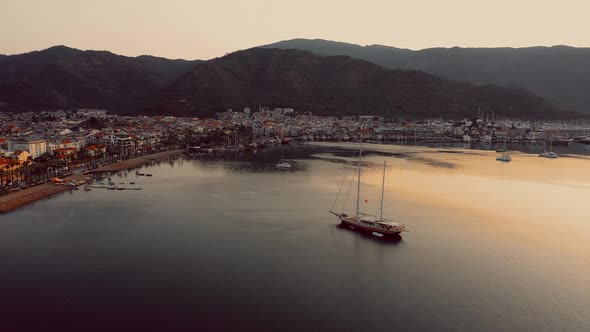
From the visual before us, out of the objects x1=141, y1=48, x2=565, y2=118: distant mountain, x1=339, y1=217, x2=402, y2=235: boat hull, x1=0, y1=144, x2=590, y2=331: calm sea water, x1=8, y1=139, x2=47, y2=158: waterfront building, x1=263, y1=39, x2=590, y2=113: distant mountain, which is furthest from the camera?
x1=263, y1=39, x2=590, y2=113: distant mountain

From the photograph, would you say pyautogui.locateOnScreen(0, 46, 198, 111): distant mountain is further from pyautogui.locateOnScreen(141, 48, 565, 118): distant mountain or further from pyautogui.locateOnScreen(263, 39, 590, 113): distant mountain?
pyautogui.locateOnScreen(263, 39, 590, 113): distant mountain

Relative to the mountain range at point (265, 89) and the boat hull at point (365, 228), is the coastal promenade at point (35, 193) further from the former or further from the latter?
the mountain range at point (265, 89)

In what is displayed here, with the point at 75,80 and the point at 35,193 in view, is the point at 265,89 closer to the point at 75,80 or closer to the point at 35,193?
the point at 75,80

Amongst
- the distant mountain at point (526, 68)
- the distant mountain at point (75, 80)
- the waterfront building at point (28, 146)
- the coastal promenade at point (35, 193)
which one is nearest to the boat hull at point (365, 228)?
the coastal promenade at point (35, 193)

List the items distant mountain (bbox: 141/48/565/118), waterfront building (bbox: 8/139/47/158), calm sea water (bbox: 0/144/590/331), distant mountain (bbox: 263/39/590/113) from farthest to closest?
distant mountain (bbox: 263/39/590/113) < distant mountain (bbox: 141/48/565/118) < waterfront building (bbox: 8/139/47/158) < calm sea water (bbox: 0/144/590/331)

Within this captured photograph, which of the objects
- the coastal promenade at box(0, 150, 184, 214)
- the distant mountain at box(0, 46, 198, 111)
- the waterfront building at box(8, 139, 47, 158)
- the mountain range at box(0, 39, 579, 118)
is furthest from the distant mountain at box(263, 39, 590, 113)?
the waterfront building at box(8, 139, 47, 158)

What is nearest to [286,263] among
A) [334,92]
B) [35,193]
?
[35,193]
